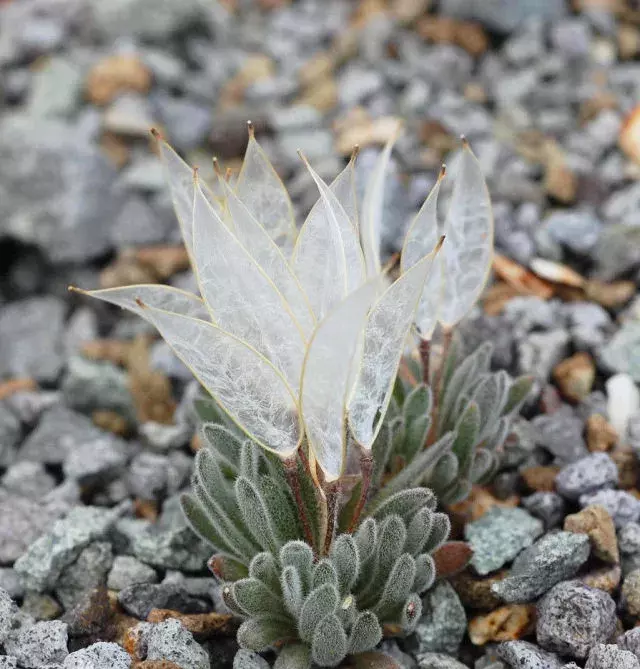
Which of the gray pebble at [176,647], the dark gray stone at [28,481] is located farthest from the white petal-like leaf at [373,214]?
the dark gray stone at [28,481]

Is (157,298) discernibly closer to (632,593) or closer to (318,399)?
(318,399)

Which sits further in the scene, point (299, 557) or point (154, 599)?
point (154, 599)

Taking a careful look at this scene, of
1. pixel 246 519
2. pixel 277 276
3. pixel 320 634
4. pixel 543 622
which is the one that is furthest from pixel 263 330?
pixel 543 622

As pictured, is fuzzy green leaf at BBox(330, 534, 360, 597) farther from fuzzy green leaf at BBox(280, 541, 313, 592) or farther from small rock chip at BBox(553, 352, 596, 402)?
small rock chip at BBox(553, 352, 596, 402)

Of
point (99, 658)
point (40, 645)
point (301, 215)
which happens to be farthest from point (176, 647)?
point (301, 215)

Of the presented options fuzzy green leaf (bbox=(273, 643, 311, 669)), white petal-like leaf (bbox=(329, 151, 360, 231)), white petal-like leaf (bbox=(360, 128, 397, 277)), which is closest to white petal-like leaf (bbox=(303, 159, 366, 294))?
white petal-like leaf (bbox=(329, 151, 360, 231))

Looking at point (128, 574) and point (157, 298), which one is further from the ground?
point (157, 298)

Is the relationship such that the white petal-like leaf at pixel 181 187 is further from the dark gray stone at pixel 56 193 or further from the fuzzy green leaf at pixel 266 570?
the dark gray stone at pixel 56 193
